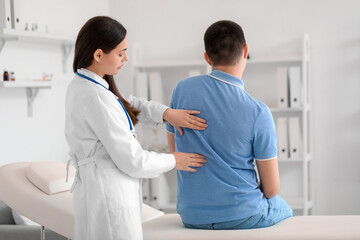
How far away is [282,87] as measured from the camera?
3.52 m

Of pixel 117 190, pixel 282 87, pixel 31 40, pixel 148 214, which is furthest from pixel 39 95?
pixel 117 190

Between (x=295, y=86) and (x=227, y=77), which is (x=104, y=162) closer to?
(x=227, y=77)

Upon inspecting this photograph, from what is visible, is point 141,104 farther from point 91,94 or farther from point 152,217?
point 152,217

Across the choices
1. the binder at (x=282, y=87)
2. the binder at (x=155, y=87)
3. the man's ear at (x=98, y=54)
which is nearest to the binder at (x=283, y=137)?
the binder at (x=282, y=87)

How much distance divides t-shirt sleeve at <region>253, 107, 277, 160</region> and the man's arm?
26 mm

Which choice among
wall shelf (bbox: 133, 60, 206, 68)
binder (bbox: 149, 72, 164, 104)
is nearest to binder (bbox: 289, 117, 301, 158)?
wall shelf (bbox: 133, 60, 206, 68)

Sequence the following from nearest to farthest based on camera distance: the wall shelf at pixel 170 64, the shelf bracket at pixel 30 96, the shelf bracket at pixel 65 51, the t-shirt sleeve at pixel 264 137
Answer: the t-shirt sleeve at pixel 264 137, the shelf bracket at pixel 30 96, the shelf bracket at pixel 65 51, the wall shelf at pixel 170 64

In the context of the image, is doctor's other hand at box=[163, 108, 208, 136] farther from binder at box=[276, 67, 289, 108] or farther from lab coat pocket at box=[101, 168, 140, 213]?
binder at box=[276, 67, 289, 108]

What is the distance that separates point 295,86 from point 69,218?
201 centimetres

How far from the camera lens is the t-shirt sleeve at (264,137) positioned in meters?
1.65

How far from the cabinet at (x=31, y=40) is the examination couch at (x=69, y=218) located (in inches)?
21.2

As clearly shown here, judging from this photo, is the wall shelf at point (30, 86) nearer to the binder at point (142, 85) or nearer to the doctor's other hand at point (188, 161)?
the binder at point (142, 85)

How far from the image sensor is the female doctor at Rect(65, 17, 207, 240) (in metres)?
1.54

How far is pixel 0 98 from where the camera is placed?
2.86 metres
